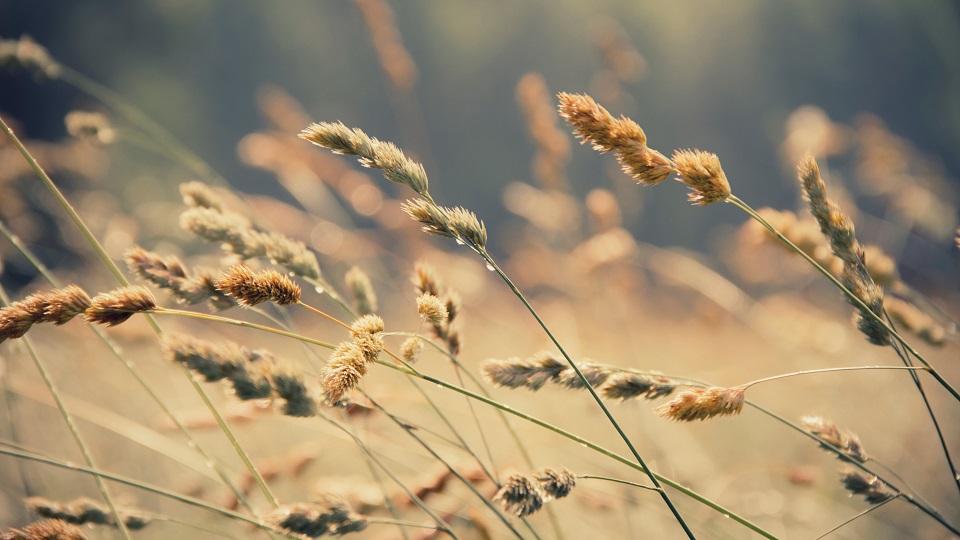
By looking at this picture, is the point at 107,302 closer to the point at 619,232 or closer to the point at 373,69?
the point at 619,232

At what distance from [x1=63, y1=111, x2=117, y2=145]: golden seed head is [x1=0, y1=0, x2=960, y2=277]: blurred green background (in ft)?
22.9

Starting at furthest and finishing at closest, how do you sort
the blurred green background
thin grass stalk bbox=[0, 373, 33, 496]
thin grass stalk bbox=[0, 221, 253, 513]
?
the blurred green background
thin grass stalk bbox=[0, 373, 33, 496]
thin grass stalk bbox=[0, 221, 253, 513]

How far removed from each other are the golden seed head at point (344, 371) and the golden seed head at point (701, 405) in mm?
372

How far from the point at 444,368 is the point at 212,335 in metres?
1.29

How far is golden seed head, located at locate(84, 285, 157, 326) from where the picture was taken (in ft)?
2.31

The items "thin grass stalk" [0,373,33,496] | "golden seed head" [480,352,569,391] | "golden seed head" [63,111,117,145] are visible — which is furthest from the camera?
A: "golden seed head" [63,111,117,145]

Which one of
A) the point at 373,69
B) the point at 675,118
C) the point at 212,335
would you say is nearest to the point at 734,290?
the point at 212,335

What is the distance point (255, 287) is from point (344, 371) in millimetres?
170

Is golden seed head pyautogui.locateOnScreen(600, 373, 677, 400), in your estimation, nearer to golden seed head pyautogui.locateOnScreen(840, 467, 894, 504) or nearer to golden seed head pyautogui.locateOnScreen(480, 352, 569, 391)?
golden seed head pyautogui.locateOnScreen(480, 352, 569, 391)

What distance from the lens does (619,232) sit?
6.43 ft

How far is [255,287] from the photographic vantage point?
709 mm

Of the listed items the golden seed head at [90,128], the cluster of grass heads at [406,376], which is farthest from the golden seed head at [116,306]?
the golden seed head at [90,128]

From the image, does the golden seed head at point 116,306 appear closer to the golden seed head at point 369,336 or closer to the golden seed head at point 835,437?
the golden seed head at point 369,336

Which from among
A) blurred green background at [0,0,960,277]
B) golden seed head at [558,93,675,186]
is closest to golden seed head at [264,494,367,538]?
golden seed head at [558,93,675,186]
